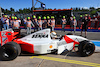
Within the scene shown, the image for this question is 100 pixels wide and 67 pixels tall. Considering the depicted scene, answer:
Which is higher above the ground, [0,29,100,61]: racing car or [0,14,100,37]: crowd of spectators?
[0,14,100,37]: crowd of spectators

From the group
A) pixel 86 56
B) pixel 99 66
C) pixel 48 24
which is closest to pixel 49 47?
pixel 86 56

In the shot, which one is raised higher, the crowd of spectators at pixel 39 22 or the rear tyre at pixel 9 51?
the crowd of spectators at pixel 39 22

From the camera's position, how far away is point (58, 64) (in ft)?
10.0

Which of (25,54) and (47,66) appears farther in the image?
(25,54)

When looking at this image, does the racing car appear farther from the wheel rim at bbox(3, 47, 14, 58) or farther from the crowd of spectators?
the crowd of spectators

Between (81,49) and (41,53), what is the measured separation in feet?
4.90

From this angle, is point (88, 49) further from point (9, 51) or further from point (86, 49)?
point (9, 51)

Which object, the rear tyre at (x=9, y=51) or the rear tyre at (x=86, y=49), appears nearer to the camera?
the rear tyre at (x=9, y=51)

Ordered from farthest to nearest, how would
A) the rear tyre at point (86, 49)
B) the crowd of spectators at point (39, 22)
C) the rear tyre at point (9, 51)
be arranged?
the crowd of spectators at point (39, 22) → the rear tyre at point (86, 49) → the rear tyre at point (9, 51)

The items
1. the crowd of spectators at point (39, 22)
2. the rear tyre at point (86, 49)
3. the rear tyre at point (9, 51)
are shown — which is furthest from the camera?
the crowd of spectators at point (39, 22)

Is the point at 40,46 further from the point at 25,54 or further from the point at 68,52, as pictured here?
the point at 68,52

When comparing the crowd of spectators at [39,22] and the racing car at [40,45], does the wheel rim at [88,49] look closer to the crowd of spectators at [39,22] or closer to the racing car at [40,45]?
the racing car at [40,45]

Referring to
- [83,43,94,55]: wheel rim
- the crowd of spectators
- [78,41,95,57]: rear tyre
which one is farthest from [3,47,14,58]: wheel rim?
the crowd of spectators

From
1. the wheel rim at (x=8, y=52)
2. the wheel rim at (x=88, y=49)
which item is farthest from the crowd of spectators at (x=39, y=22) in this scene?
the wheel rim at (x=8, y=52)
